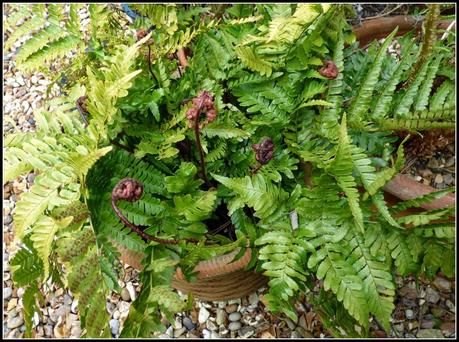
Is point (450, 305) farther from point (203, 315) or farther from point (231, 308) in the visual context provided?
point (203, 315)

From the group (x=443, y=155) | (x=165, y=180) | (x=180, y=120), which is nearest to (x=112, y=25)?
(x=180, y=120)

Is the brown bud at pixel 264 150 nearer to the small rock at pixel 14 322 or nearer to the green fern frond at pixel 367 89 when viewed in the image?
the green fern frond at pixel 367 89

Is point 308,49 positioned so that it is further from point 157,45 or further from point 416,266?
point 416,266

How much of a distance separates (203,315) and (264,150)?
86 centimetres

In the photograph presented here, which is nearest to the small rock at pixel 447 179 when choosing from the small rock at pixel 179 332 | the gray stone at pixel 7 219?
the small rock at pixel 179 332

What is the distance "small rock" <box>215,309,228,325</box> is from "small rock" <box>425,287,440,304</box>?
0.75 m

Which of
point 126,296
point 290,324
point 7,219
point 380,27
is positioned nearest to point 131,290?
point 126,296

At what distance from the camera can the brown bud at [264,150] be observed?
1.29 metres

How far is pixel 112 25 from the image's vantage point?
70.9 inches

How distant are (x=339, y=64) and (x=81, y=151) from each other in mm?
783

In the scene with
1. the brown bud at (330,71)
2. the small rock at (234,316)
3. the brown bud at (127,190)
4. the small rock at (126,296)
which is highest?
the brown bud at (330,71)

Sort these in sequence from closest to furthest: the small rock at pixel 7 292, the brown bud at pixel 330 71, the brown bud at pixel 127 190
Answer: the brown bud at pixel 127 190 → the brown bud at pixel 330 71 → the small rock at pixel 7 292

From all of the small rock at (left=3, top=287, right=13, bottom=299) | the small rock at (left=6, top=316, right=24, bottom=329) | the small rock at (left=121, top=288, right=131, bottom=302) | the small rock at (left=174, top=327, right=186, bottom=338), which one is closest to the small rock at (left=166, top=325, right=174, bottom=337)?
the small rock at (left=174, top=327, right=186, bottom=338)

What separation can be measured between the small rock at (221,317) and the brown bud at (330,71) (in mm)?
1007
